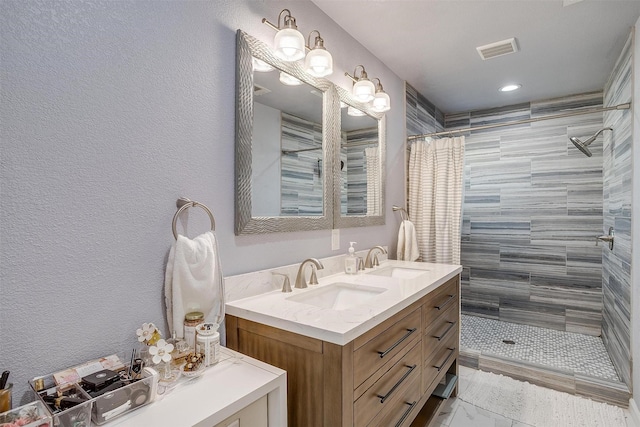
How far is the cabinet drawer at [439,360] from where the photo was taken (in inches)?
64.2

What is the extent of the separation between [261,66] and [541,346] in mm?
3051

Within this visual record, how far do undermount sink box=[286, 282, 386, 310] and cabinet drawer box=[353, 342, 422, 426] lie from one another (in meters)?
0.32

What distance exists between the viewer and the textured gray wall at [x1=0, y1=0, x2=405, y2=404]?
2.77 feet

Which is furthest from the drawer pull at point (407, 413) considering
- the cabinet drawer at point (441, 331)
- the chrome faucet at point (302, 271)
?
the chrome faucet at point (302, 271)

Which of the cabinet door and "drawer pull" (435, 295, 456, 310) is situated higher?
"drawer pull" (435, 295, 456, 310)

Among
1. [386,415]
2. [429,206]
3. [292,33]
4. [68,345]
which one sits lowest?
[386,415]

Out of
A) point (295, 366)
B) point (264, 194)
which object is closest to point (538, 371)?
point (295, 366)

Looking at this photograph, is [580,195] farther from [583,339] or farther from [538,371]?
[538,371]

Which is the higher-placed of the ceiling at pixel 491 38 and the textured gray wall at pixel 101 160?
the ceiling at pixel 491 38

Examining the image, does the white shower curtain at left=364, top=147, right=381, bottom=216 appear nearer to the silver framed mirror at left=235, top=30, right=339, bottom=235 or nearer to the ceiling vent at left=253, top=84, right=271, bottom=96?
the silver framed mirror at left=235, top=30, right=339, bottom=235

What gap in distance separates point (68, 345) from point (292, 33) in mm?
1383

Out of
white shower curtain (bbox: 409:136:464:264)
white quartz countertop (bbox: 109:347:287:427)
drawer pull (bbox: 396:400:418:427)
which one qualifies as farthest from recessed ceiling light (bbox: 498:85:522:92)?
white quartz countertop (bbox: 109:347:287:427)

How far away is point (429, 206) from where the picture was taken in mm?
2867

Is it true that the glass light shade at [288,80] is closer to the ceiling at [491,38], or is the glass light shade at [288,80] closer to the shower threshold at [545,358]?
the ceiling at [491,38]
